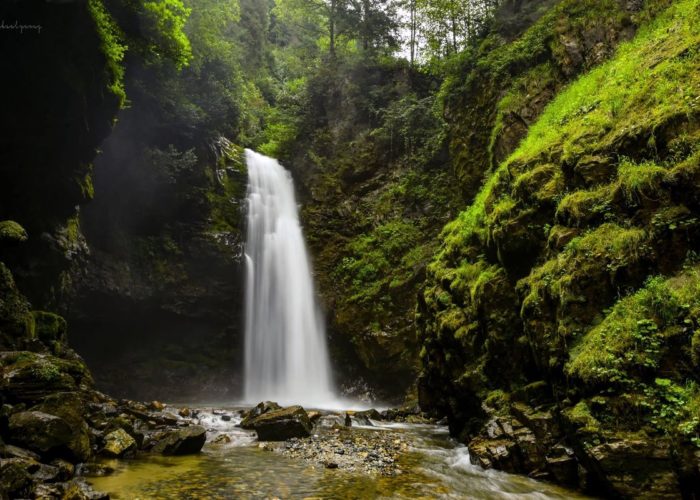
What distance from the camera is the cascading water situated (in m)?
19.9

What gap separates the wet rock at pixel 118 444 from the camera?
8062mm

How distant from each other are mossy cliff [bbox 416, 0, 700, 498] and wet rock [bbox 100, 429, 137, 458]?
6.49 meters

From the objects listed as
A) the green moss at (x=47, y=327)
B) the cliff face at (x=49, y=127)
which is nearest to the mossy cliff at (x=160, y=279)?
the cliff face at (x=49, y=127)

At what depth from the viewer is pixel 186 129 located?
20.5 m

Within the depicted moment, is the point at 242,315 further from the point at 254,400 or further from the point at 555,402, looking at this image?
the point at 555,402

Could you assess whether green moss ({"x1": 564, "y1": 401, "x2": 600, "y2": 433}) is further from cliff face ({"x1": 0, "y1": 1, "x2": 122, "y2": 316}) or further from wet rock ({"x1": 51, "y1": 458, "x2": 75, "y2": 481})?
cliff face ({"x1": 0, "y1": 1, "x2": 122, "y2": 316})

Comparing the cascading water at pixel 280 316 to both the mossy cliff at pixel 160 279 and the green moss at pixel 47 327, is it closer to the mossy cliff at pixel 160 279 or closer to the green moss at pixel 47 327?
the mossy cliff at pixel 160 279

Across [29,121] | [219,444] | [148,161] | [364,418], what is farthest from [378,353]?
[29,121]

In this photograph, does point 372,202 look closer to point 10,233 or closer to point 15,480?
point 10,233

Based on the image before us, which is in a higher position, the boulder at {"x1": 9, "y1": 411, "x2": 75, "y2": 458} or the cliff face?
the cliff face

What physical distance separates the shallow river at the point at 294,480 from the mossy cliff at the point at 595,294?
0.51 m

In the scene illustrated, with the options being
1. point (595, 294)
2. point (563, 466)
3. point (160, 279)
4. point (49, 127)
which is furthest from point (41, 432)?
point (160, 279)

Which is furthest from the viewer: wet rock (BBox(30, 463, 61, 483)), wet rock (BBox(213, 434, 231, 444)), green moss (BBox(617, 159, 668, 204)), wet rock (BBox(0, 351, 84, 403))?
wet rock (BBox(213, 434, 231, 444))

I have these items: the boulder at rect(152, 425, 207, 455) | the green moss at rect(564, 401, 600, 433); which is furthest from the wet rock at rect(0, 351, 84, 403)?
the green moss at rect(564, 401, 600, 433)
